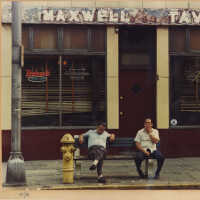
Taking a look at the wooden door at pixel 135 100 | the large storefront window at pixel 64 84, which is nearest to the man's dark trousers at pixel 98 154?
the large storefront window at pixel 64 84

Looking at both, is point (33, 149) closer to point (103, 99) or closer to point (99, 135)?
point (103, 99)

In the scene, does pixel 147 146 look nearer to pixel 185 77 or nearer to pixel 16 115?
pixel 16 115

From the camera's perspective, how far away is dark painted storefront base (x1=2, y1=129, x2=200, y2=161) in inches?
548

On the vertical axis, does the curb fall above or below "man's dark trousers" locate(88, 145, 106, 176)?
below

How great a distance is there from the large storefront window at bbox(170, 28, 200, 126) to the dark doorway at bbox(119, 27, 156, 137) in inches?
23.3

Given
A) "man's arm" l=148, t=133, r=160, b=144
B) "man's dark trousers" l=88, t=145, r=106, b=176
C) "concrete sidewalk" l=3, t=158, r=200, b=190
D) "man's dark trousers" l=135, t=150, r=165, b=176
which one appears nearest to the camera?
"concrete sidewalk" l=3, t=158, r=200, b=190

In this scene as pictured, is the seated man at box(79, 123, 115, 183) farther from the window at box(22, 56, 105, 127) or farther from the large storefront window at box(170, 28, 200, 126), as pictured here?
the large storefront window at box(170, 28, 200, 126)

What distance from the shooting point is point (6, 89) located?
13875mm

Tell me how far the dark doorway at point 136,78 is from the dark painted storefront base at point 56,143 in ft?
2.31

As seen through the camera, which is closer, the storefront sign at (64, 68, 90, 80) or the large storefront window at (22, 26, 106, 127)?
the large storefront window at (22, 26, 106, 127)

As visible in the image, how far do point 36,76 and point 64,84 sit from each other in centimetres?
84

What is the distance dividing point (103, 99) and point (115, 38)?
71.5 inches

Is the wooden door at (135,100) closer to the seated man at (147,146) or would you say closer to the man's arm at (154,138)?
the seated man at (147,146)

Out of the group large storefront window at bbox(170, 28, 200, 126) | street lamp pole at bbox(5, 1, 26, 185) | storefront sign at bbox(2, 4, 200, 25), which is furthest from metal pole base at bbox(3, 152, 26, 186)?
large storefront window at bbox(170, 28, 200, 126)
